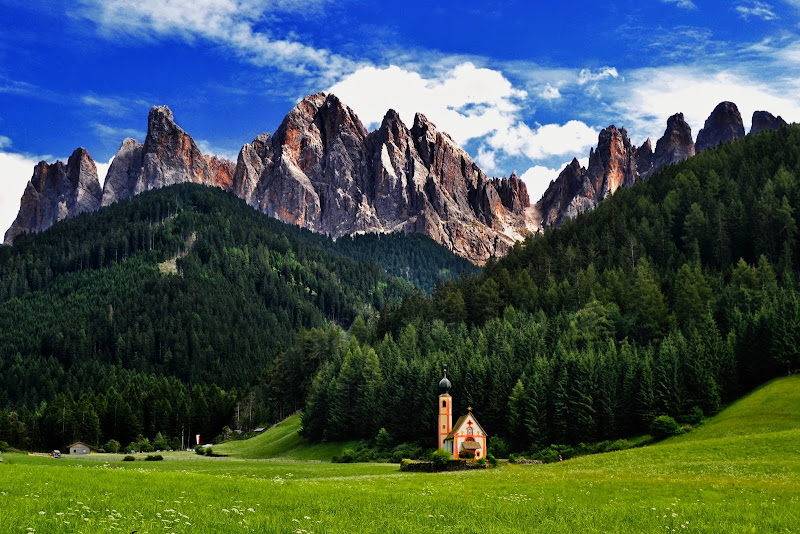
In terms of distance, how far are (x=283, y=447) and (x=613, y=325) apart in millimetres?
55589

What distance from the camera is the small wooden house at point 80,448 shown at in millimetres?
117312

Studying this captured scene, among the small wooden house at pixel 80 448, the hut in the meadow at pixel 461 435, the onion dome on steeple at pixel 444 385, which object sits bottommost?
the small wooden house at pixel 80 448

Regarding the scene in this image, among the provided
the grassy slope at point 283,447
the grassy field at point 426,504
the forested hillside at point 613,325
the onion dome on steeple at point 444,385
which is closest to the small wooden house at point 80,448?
the grassy slope at point 283,447

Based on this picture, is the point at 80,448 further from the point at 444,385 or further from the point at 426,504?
the point at 426,504

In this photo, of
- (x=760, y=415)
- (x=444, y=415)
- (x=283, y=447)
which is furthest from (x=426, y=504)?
(x=283, y=447)

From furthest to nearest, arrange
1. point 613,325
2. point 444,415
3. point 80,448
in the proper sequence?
point 80,448 < point 613,325 < point 444,415

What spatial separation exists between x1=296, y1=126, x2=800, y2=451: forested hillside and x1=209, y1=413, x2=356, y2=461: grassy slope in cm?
352

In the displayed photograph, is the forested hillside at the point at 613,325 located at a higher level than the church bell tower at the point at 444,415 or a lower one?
higher

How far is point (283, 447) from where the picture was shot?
353ft

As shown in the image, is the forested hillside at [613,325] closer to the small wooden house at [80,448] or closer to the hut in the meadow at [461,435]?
the hut in the meadow at [461,435]

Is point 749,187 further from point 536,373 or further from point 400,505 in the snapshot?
point 400,505

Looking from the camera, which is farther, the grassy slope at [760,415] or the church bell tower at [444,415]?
the church bell tower at [444,415]

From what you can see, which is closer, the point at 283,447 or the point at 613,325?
the point at 613,325

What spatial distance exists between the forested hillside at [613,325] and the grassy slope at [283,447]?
3521 millimetres
